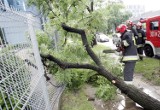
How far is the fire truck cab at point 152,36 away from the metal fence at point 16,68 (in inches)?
283

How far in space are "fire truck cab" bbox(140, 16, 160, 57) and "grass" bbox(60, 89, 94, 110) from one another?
5.22 meters

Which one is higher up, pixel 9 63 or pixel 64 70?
pixel 9 63

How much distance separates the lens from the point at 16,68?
7.48 feet

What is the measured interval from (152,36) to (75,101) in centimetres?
598

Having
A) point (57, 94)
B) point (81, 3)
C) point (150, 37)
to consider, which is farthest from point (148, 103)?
point (150, 37)

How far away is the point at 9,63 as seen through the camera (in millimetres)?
2277

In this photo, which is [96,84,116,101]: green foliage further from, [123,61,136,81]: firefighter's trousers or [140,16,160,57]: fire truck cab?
[140,16,160,57]: fire truck cab

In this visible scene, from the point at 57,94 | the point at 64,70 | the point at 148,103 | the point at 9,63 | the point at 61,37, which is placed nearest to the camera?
the point at 9,63

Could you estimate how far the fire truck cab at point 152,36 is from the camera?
9023mm

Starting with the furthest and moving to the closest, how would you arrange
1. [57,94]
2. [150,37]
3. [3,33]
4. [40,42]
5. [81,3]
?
[150,37]
[81,3]
[40,42]
[57,94]
[3,33]

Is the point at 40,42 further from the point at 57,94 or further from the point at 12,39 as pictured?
the point at 12,39

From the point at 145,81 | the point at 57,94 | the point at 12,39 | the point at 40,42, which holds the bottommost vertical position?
the point at 145,81

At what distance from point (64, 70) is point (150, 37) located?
587cm

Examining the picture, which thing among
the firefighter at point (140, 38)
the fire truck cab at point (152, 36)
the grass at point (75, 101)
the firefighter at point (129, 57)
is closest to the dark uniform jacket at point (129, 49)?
the firefighter at point (129, 57)
